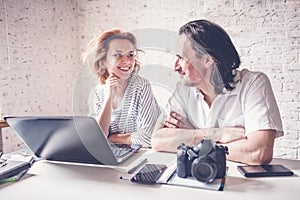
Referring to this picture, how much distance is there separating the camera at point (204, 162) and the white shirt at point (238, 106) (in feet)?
1.18

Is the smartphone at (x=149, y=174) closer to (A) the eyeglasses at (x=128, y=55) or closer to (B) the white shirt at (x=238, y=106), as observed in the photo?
(B) the white shirt at (x=238, y=106)

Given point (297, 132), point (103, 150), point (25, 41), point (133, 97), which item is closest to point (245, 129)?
point (103, 150)

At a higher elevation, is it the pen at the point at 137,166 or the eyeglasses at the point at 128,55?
the eyeglasses at the point at 128,55

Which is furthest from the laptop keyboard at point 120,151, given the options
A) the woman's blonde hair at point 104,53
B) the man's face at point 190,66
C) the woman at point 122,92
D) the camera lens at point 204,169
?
the woman's blonde hair at point 104,53

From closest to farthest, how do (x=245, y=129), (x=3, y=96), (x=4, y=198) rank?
(x=4, y=198), (x=245, y=129), (x=3, y=96)

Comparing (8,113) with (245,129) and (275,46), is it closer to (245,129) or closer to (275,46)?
(245,129)

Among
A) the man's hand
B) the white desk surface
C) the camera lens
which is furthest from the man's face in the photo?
the camera lens

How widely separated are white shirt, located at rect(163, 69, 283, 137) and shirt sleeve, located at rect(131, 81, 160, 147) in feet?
0.37

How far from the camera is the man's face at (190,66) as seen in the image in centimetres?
153

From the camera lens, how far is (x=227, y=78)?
1497 millimetres

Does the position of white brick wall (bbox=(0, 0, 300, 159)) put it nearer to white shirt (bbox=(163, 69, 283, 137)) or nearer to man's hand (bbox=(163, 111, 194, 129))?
white shirt (bbox=(163, 69, 283, 137))

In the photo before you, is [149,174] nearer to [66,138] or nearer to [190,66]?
[66,138]

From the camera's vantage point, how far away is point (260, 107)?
50.0 inches

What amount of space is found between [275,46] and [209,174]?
2129mm
